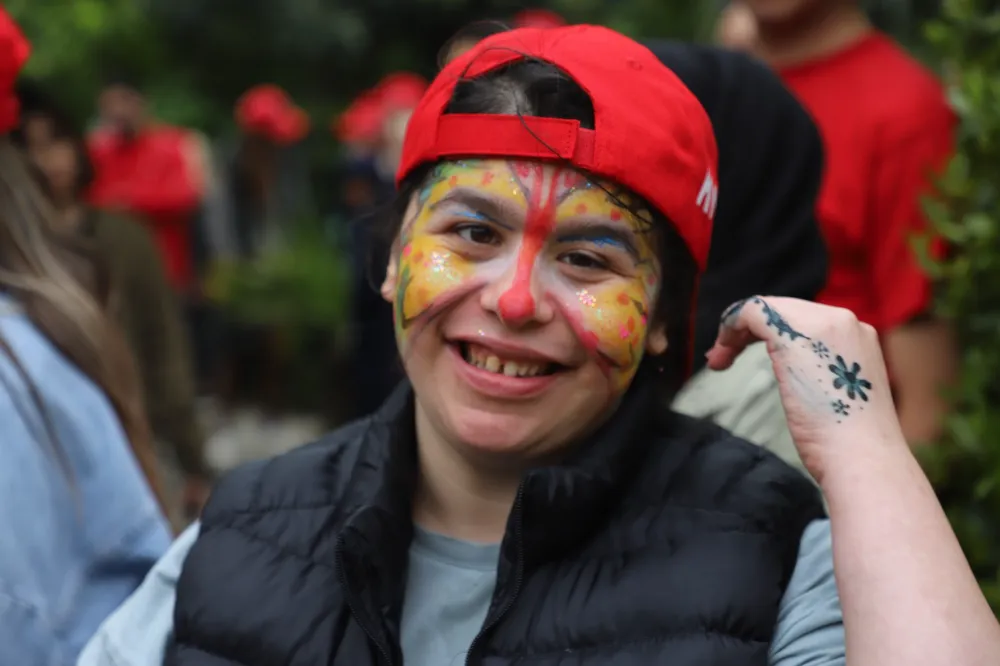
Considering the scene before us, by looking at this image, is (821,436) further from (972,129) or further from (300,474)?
(972,129)

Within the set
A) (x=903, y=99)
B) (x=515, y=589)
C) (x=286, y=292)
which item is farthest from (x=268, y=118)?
(x=515, y=589)

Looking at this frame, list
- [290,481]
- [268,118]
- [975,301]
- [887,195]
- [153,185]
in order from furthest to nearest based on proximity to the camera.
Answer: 1. [268,118]
2. [153,185]
3. [887,195]
4. [975,301]
5. [290,481]

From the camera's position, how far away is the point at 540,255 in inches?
73.2

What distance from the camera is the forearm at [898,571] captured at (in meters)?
1.62

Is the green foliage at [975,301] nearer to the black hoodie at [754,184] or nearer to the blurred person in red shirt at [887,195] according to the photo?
the blurred person in red shirt at [887,195]

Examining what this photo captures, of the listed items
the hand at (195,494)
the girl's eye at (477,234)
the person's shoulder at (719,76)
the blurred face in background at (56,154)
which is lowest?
the hand at (195,494)

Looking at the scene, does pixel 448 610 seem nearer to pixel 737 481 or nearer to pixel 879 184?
pixel 737 481

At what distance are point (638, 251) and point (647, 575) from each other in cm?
48

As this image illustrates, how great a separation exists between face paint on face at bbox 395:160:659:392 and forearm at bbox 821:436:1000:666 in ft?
1.21

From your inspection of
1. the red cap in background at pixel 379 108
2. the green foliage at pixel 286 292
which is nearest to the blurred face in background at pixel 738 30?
the red cap in background at pixel 379 108

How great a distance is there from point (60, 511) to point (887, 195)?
1968 mm

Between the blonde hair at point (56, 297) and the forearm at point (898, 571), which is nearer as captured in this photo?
the forearm at point (898, 571)

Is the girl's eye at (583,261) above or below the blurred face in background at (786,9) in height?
above

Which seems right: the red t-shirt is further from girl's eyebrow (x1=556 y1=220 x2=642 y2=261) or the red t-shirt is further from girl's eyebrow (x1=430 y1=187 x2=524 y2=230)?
girl's eyebrow (x1=430 y1=187 x2=524 y2=230)
